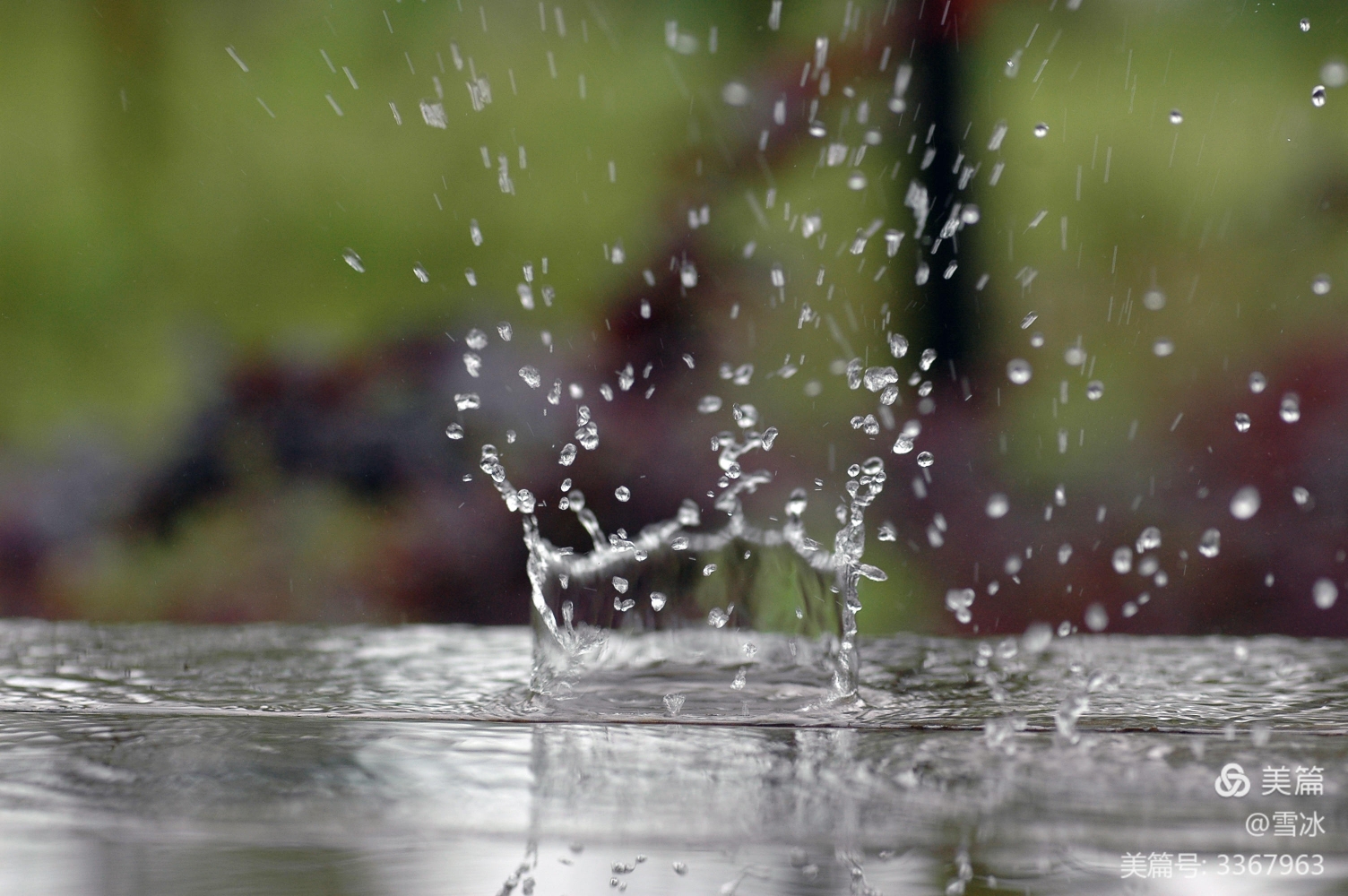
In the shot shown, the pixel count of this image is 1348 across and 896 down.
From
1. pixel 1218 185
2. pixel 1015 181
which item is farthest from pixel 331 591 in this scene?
pixel 1218 185

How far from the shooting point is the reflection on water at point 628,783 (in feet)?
1.49

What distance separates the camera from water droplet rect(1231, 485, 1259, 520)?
309 centimetres

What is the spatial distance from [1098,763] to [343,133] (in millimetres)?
3169

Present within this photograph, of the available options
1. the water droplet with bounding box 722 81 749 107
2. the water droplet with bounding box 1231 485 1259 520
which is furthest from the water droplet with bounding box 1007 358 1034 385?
the water droplet with bounding box 722 81 749 107

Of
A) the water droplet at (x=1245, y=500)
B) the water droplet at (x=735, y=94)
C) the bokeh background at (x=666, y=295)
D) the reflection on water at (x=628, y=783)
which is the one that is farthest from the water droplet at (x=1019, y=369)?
the reflection on water at (x=628, y=783)

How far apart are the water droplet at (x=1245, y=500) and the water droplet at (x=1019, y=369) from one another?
513 mm

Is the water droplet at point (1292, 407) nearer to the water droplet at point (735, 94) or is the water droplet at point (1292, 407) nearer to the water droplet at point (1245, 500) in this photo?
the water droplet at point (1245, 500)

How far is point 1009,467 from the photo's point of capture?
3.24 meters

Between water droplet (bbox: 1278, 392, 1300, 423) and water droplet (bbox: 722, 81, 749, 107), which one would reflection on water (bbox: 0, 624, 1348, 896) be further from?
water droplet (bbox: 722, 81, 749, 107)

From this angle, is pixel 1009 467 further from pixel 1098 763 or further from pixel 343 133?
pixel 1098 763

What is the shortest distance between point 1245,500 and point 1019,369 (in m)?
0.53

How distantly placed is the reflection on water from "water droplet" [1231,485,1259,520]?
232 centimetres

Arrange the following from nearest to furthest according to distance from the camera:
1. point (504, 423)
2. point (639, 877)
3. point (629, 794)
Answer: point (639, 877) < point (629, 794) < point (504, 423)

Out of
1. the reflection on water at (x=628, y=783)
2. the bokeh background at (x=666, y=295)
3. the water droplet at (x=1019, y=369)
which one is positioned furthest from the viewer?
the bokeh background at (x=666, y=295)
